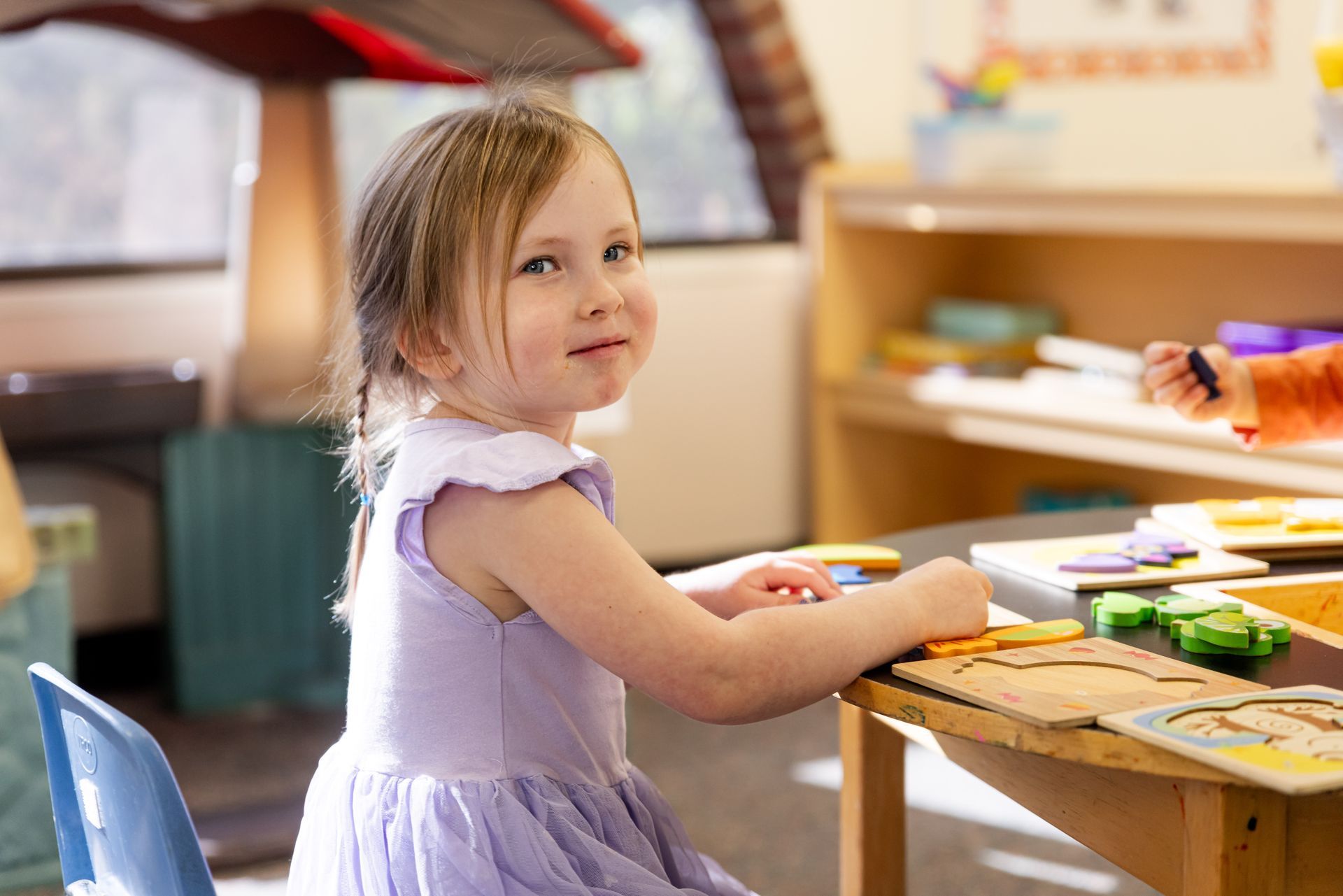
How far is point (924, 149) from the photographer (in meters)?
3.28

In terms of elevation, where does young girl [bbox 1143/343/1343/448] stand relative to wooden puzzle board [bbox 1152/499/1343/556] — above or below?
above

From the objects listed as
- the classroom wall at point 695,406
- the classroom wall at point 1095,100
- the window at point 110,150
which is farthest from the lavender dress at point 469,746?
the classroom wall at point 1095,100

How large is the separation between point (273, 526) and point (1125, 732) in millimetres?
2318

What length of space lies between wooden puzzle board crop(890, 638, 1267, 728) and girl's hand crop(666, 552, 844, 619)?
0.18m

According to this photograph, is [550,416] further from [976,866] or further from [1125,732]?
[976,866]

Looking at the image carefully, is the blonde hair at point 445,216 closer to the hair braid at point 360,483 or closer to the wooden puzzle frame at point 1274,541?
the hair braid at point 360,483

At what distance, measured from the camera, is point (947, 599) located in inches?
41.2

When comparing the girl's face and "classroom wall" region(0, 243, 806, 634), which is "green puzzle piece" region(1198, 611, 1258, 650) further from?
"classroom wall" region(0, 243, 806, 634)

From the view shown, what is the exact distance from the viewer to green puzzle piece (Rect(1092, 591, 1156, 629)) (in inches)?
43.1

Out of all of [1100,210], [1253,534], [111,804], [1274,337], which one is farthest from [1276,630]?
[1100,210]

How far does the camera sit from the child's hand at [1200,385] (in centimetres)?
139

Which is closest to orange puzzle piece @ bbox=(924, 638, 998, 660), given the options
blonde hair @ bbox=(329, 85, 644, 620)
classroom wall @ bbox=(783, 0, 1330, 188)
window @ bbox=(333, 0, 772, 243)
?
blonde hair @ bbox=(329, 85, 644, 620)

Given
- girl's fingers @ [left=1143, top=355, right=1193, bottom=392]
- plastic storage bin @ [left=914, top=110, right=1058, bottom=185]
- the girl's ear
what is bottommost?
girl's fingers @ [left=1143, top=355, right=1193, bottom=392]

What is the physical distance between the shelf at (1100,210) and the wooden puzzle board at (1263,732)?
171cm
